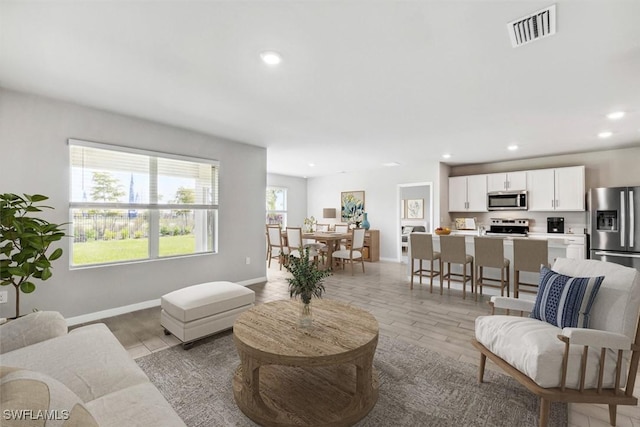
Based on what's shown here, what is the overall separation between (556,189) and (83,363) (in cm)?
726

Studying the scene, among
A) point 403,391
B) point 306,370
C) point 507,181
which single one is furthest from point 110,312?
point 507,181

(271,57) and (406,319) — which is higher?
(271,57)

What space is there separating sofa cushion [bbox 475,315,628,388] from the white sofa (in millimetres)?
1857

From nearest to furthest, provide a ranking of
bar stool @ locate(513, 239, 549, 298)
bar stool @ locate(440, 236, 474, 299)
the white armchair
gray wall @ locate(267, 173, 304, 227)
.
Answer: the white armchair → bar stool @ locate(513, 239, 549, 298) → bar stool @ locate(440, 236, 474, 299) → gray wall @ locate(267, 173, 304, 227)

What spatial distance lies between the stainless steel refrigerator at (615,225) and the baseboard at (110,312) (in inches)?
281

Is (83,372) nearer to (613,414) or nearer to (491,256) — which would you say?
(613,414)

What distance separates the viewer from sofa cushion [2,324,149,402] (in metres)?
1.39

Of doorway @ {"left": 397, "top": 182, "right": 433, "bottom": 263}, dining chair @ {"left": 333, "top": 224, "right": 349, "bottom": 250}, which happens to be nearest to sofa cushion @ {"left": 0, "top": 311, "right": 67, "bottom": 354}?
dining chair @ {"left": 333, "top": 224, "right": 349, "bottom": 250}

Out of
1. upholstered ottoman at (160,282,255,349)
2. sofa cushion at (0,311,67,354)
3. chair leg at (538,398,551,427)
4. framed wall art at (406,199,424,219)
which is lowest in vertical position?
chair leg at (538,398,551,427)

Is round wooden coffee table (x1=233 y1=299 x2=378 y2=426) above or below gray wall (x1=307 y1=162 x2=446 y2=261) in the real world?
below

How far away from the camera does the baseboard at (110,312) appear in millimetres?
3227

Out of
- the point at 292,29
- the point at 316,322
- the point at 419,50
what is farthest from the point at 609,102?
the point at 316,322

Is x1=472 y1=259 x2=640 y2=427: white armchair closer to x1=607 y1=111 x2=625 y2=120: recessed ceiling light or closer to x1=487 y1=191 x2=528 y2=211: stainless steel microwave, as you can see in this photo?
x1=607 y1=111 x2=625 y2=120: recessed ceiling light

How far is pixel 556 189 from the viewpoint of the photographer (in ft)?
18.4
